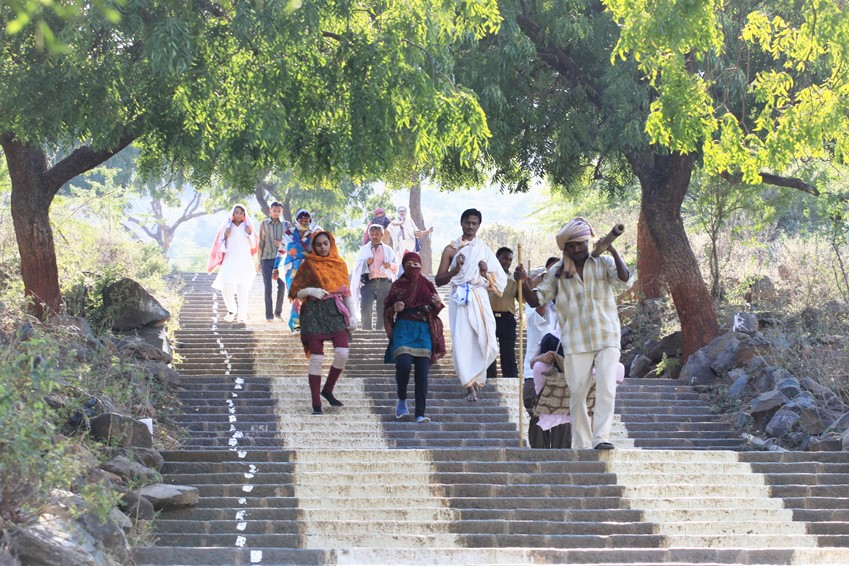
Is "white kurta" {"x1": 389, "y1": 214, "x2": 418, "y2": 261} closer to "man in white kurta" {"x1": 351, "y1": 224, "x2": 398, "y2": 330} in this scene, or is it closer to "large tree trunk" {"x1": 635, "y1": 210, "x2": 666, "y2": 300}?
"man in white kurta" {"x1": 351, "y1": 224, "x2": 398, "y2": 330}

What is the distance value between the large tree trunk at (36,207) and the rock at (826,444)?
8.43m

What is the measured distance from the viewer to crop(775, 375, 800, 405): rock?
14.8 meters

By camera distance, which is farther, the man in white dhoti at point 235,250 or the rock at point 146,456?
the man in white dhoti at point 235,250

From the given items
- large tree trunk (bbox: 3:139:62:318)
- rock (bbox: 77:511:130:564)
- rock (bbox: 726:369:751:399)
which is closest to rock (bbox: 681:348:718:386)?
rock (bbox: 726:369:751:399)

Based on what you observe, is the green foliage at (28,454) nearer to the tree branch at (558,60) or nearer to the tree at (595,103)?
the tree at (595,103)

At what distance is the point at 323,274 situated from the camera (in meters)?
13.9

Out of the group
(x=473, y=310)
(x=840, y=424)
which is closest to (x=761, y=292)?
(x=473, y=310)

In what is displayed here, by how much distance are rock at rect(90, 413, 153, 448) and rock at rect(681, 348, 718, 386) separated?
26.8 feet

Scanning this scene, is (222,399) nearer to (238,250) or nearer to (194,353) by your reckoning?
(194,353)

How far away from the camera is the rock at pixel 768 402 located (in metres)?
14.6

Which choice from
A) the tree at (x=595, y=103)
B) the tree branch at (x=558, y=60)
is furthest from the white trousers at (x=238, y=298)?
the tree branch at (x=558, y=60)

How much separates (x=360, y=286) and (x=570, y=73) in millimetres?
3999

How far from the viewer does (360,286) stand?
19328mm

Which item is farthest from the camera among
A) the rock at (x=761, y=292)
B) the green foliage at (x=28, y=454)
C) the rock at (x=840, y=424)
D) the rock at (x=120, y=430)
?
the rock at (x=761, y=292)
